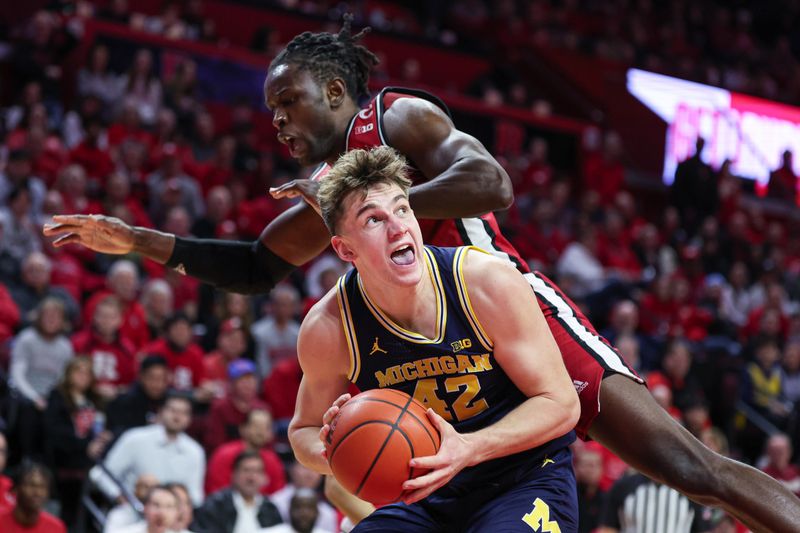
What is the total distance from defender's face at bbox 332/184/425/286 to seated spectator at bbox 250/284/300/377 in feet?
20.5

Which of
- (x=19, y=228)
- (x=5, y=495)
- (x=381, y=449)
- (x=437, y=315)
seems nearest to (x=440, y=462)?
(x=381, y=449)

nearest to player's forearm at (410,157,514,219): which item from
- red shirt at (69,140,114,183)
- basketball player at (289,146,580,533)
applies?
basketball player at (289,146,580,533)

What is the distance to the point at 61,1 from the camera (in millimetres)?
13766

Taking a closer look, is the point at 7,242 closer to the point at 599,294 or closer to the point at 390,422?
the point at 599,294

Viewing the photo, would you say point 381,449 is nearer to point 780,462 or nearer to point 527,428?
point 527,428

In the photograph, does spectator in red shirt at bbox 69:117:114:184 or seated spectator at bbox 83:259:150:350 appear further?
spectator in red shirt at bbox 69:117:114:184

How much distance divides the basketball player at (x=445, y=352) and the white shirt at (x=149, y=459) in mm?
4459

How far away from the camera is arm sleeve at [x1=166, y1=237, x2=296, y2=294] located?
4922 millimetres

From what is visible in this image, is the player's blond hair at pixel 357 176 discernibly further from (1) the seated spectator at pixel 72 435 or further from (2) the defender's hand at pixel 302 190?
(1) the seated spectator at pixel 72 435

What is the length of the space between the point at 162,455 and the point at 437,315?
4855 millimetres

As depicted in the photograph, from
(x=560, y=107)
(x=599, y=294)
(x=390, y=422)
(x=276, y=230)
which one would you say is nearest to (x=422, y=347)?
(x=390, y=422)

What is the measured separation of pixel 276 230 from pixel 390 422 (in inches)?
73.1

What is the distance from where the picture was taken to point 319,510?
8180 millimetres

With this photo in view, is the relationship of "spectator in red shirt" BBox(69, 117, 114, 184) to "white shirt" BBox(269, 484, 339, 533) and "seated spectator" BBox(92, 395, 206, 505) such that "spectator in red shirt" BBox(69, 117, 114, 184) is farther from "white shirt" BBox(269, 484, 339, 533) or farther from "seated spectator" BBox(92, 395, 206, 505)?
"white shirt" BBox(269, 484, 339, 533)
